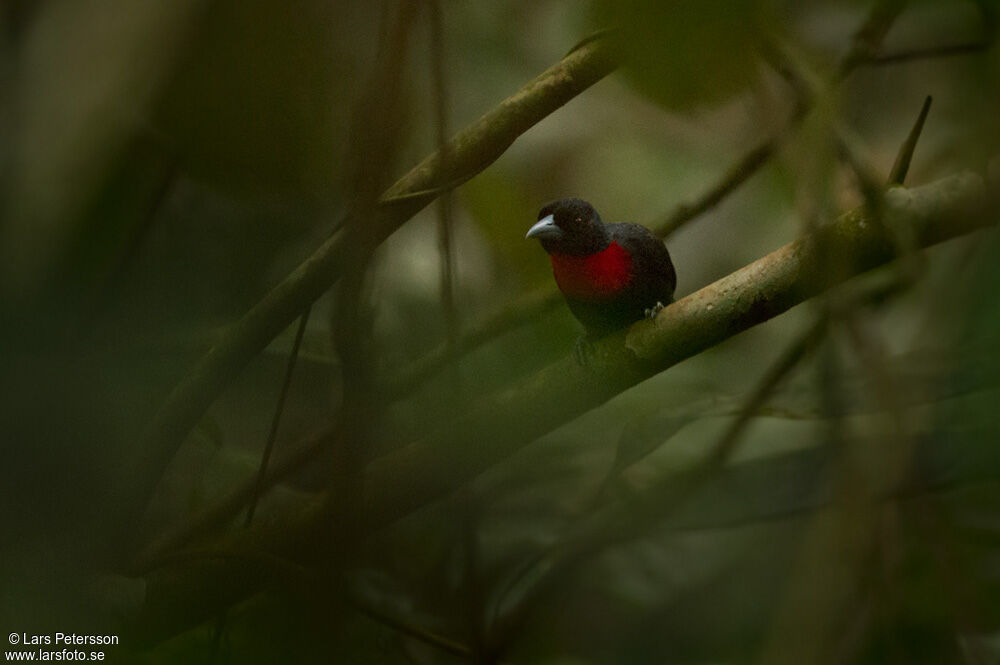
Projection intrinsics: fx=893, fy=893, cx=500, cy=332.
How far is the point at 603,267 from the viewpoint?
5.43 ft

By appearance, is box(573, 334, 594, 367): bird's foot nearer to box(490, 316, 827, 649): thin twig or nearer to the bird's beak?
the bird's beak

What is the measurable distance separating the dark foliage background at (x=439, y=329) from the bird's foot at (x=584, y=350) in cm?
8

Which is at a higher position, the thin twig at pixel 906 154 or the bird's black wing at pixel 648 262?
the bird's black wing at pixel 648 262

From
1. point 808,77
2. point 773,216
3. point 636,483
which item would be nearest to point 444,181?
point 808,77

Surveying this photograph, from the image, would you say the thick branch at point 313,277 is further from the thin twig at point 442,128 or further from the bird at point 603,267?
the bird at point 603,267

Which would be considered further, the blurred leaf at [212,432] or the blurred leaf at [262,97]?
the blurred leaf at [212,432]

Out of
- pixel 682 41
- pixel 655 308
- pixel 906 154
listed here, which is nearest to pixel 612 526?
pixel 655 308

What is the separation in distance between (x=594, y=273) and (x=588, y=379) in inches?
15.8

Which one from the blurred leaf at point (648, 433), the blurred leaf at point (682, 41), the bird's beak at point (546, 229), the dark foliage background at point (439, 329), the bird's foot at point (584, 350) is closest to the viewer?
the blurred leaf at point (682, 41)

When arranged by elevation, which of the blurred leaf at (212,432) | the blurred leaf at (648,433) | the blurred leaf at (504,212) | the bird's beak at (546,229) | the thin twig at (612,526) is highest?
the blurred leaf at (504,212)

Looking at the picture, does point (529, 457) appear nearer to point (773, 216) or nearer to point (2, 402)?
point (773, 216)

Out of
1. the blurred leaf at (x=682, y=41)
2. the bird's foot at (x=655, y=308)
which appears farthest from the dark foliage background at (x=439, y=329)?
the bird's foot at (x=655, y=308)

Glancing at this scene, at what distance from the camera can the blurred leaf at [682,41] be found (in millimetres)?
549

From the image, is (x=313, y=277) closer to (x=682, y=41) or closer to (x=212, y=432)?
(x=212, y=432)
